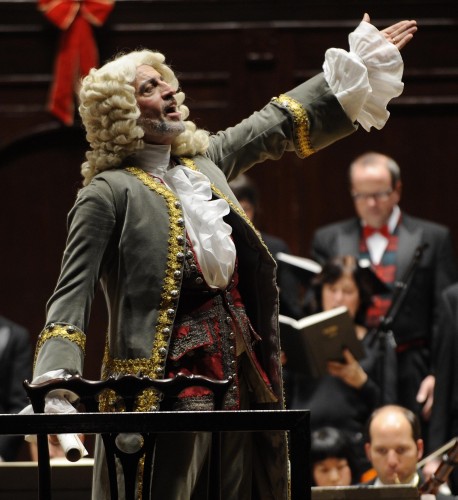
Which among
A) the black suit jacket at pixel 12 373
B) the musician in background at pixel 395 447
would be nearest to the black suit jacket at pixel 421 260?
the musician in background at pixel 395 447

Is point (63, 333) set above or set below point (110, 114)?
below

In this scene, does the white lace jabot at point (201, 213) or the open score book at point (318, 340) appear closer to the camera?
the white lace jabot at point (201, 213)

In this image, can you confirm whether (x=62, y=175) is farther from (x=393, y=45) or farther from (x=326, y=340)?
(x=393, y=45)

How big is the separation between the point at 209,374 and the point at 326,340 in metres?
1.93

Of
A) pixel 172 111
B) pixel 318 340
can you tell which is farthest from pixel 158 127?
pixel 318 340

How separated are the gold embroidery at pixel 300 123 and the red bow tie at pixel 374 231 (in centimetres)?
210

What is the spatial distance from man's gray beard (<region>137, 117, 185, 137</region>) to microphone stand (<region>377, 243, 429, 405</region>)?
6.98 feet

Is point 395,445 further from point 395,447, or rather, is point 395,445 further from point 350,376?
point 350,376

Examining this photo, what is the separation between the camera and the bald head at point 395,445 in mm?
3963

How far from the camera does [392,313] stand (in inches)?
186

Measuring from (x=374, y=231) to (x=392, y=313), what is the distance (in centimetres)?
44

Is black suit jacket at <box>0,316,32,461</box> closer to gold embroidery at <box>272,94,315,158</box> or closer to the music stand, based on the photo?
the music stand

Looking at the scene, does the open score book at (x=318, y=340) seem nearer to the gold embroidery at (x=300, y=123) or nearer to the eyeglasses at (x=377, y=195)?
the eyeglasses at (x=377, y=195)

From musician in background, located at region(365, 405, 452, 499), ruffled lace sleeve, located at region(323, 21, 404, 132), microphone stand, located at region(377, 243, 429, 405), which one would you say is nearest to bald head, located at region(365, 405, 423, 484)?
musician in background, located at region(365, 405, 452, 499)
